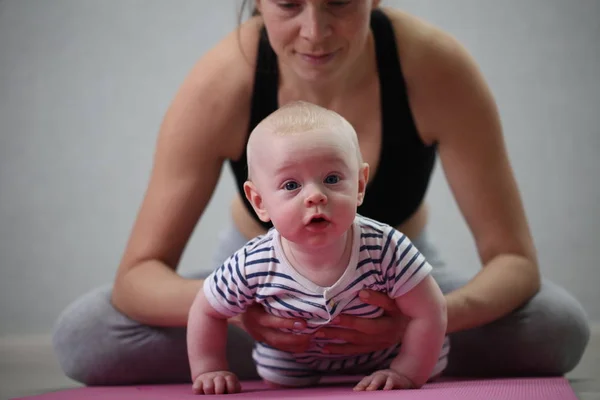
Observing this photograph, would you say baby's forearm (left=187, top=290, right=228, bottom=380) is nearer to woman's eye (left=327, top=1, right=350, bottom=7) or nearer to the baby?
the baby

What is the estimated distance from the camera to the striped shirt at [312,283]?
122cm

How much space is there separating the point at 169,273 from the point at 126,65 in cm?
109

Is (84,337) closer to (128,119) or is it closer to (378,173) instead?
(378,173)

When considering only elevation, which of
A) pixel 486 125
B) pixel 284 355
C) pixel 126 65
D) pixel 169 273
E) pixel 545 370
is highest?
pixel 126 65

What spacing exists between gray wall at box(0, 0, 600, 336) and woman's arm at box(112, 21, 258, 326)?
3.15 feet

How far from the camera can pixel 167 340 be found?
1.58 meters

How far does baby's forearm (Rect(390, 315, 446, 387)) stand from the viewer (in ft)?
4.05

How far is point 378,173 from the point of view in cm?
155

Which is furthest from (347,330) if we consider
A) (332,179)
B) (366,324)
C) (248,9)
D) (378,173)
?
(248,9)

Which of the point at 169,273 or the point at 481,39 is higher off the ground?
the point at 481,39

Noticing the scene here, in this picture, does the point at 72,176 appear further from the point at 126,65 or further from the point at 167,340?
the point at 167,340

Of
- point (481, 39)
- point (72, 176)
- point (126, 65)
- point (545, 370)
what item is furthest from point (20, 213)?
point (545, 370)

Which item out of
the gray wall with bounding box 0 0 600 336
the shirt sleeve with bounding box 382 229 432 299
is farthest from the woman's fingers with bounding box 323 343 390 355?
the gray wall with bounding box 0 0 600 336

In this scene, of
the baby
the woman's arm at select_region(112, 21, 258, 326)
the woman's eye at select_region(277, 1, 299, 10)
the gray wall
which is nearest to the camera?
the baby
